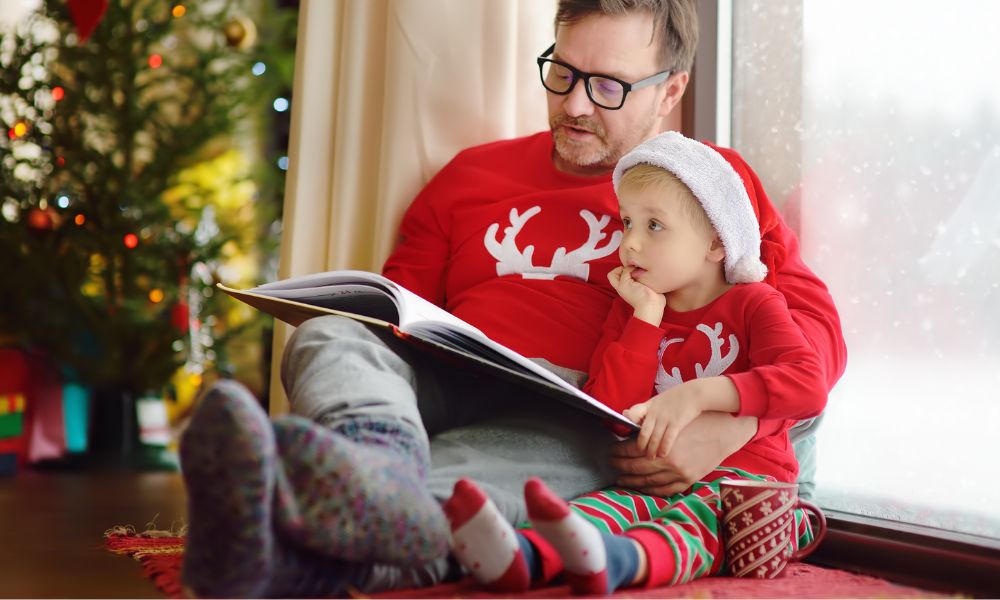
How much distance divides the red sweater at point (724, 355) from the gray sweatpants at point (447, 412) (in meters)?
0.08

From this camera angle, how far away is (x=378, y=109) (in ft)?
5.90

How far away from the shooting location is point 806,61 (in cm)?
168

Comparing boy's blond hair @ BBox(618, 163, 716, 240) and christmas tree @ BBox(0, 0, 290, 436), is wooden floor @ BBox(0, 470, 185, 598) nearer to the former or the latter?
christmas tree @ BBox(0, 0, 290, 436)

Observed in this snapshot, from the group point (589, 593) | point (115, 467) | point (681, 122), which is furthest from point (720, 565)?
point (115, 467)

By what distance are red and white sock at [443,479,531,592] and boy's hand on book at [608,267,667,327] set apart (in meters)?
0.44

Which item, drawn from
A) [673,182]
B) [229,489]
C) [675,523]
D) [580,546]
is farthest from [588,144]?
[229,489]

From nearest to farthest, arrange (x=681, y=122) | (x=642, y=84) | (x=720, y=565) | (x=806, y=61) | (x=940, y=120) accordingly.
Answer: (x=720, y=565)
(x=940, y=120)
(x=642, y=84)
(x=806, y=61)
(x=681, y=122)

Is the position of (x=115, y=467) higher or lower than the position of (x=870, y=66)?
lower

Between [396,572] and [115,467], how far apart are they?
7.26ft

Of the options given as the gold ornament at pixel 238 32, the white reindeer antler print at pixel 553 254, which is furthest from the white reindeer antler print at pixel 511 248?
the gold ornament at pixel 238 32

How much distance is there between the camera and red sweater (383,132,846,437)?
137cm

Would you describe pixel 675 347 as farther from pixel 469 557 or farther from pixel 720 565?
pixel 469 557

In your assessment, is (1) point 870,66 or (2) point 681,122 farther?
(2) point 681,122

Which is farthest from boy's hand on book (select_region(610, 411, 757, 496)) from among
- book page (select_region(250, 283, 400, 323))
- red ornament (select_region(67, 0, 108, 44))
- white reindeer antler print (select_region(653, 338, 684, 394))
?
red ornament (select_region(67, 0, 108, 44))
